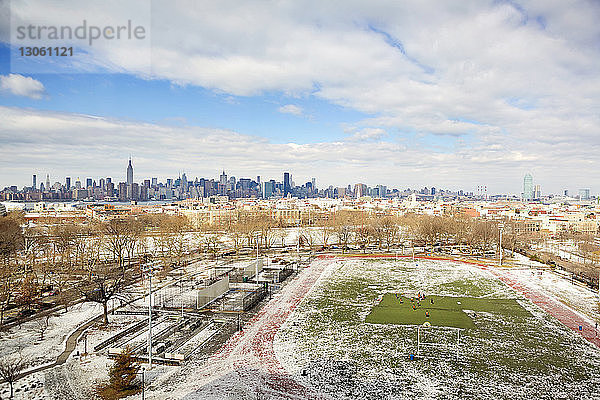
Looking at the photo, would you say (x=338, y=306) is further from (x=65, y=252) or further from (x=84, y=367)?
(x=65, y=252)

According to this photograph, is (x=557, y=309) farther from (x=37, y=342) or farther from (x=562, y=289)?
(x=37, y=342)

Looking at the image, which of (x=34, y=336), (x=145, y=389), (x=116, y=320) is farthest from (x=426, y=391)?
(x=34, y=336)

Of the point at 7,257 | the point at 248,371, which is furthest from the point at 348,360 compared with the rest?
the point at 7,257

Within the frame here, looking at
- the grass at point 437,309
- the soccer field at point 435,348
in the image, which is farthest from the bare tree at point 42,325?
the grass at point 437,309

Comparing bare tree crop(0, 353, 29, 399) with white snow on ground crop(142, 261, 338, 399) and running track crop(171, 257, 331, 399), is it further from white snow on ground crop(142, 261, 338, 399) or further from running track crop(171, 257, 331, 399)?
running track crop(171, 257, 331, 399)

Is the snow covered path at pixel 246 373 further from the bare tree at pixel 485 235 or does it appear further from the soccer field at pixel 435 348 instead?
the bare tree at pixel 485 235
